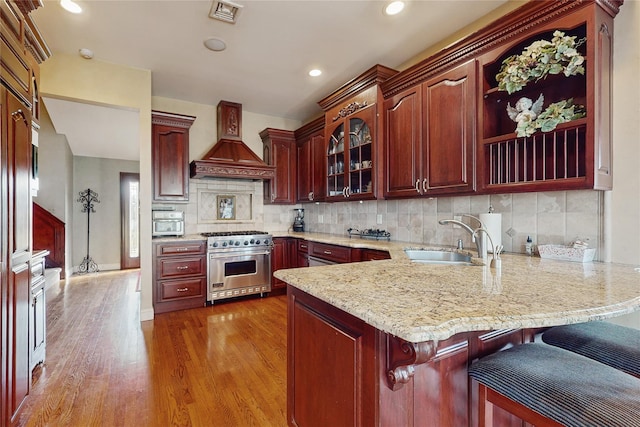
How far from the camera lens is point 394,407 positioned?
0.99 metres

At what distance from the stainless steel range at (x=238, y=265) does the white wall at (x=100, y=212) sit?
3800 mm

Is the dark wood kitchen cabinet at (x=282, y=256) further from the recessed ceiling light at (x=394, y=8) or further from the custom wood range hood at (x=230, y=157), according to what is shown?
the recessed ceiling light at (x=394, y=8)

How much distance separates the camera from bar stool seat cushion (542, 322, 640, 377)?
1167 millimetres

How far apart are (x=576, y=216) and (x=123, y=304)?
16.3 ft

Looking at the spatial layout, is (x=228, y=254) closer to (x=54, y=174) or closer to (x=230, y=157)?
(x=230, y=157)

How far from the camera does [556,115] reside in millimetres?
1787

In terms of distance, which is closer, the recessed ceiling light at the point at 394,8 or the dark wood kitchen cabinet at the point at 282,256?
the recessed ceiling light at the point at 394,8

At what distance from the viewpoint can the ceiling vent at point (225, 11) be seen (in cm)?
→ 232

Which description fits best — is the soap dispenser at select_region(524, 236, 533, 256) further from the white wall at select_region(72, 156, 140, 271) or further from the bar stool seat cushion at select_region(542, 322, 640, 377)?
the white wall at select_region(72, 156, 140, 271)

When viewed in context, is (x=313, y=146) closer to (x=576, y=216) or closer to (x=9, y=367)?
(x=576, y=216)

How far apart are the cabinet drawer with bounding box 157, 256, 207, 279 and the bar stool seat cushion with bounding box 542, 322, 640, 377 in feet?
11.8

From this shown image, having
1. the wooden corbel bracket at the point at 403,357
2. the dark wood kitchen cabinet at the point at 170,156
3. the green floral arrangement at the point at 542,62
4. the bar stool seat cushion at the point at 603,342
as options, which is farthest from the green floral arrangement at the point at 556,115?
the dark wood kitchen cabinet at the point at 170,156

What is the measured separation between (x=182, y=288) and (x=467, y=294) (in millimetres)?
3576

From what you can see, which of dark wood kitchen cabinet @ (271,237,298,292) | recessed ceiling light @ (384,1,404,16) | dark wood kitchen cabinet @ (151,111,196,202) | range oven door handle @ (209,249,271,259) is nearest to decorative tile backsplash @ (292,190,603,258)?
dark wood kitchen cabinet @ (271,237,298,292)
